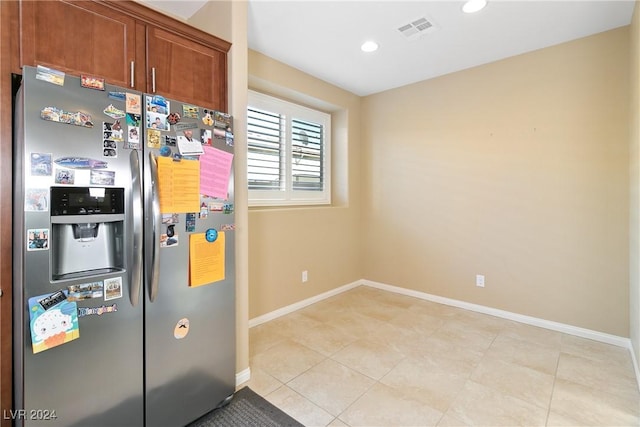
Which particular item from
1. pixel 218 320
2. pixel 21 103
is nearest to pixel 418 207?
pixel 218 320

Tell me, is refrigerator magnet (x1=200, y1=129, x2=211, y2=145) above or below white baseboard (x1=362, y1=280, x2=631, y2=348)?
above

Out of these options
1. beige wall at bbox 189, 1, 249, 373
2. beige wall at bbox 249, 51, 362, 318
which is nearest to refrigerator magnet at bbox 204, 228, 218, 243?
Answer: beige wall at bbox 189, 1, 249, 373

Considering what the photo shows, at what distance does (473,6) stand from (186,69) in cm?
205

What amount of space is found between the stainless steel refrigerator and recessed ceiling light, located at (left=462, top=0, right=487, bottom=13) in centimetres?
191

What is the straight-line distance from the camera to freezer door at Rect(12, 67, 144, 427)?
1.19 metres

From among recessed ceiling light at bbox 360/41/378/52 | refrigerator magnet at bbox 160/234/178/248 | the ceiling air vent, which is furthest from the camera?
recessed ceiling light at bbox 360/41/378/52

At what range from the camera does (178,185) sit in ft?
5.19

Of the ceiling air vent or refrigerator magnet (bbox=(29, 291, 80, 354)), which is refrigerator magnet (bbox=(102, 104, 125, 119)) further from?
the ceiling air vent

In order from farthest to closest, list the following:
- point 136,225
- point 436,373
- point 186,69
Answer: point 436,373, point 186,69, point 136,225

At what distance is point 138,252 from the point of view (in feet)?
4.71

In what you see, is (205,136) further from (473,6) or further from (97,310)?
(473,6)

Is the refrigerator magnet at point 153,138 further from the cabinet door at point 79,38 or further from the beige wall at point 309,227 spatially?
the beige wall at point 309,227

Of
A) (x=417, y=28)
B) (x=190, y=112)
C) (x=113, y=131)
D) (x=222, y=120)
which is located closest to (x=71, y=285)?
(x=113, y=131)

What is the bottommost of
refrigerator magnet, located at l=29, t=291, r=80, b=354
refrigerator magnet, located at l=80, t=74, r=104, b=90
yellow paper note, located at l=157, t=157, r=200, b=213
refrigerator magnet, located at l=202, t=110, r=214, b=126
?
refrigerator magnet, located at l=29, t=291, r=80, b=354
